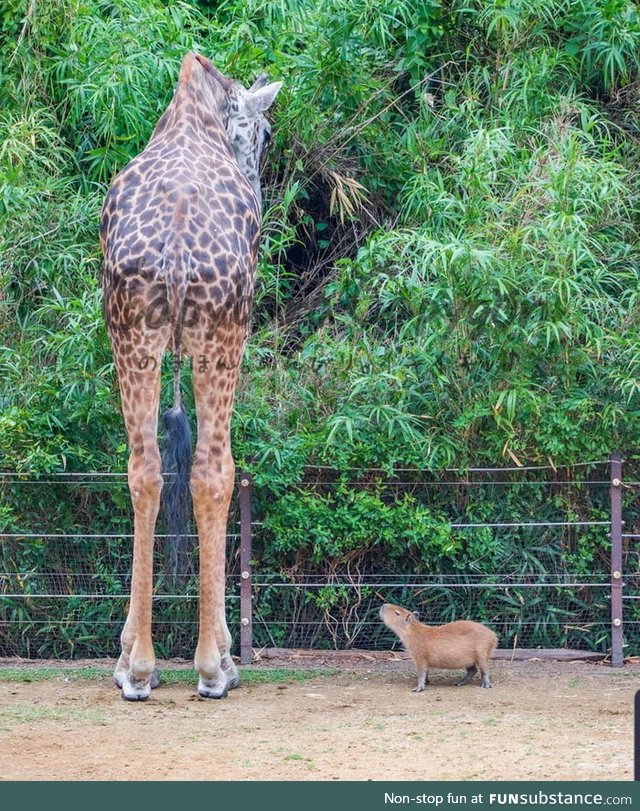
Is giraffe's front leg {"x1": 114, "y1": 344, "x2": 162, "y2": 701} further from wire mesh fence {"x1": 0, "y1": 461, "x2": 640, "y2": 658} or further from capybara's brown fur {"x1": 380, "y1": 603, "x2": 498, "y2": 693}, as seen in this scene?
capybara's brown fur {"x1": 380, "y1": 603, "x2": 498, "y2": 693}

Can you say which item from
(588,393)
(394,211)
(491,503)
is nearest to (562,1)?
(394,211)

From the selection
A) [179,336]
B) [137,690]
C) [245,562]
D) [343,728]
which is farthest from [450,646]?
[179,336]

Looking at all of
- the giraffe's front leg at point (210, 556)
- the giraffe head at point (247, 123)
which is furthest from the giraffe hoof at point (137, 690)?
the giraffe head at point (247, 123)

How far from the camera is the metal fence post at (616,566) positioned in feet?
29.4

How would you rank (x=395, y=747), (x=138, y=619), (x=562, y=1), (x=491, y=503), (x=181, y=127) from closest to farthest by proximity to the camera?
(x=395, y=747) < (x=138, y=619) < (x=181, y=127) < (x=491, y=503) < (x=562, y=1)

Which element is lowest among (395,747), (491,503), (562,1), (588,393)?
(395,747)

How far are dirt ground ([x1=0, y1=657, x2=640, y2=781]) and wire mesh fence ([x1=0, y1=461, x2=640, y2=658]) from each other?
14.5 inches

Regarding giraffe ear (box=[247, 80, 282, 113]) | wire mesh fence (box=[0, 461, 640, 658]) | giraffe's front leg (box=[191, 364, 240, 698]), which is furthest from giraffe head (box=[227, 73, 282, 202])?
wire mesh fence (box=[0, 461, 640, 658])

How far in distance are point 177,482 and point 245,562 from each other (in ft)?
3.19

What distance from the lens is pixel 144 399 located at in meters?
7.91

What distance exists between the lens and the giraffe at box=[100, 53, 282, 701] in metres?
7.84

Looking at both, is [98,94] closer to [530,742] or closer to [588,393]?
[588,393]

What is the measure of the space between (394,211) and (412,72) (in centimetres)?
119

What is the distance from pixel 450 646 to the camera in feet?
26.9
